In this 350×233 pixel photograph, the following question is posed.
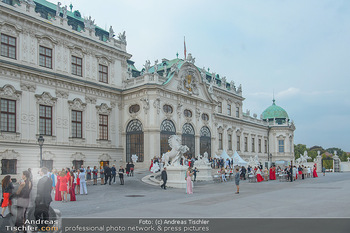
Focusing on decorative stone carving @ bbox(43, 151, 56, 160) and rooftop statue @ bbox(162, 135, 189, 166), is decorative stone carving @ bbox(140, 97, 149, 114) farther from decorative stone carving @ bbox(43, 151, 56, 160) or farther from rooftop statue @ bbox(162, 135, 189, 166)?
rooftop statue @ bbox(162, 135, 189, 166)

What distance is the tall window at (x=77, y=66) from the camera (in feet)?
118

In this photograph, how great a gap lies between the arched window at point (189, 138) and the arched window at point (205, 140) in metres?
2.08

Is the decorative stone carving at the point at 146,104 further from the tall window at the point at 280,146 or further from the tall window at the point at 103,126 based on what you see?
the tall window at the point at 280,146

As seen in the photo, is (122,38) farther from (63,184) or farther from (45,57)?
(63,184)

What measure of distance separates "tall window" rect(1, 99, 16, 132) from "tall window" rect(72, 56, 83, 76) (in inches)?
297

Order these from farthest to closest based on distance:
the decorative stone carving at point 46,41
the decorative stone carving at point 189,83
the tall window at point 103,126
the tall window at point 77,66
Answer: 1. the decorative stone carving at point 189,83
2. the tall window at point 103,126
3. the tall window at point 77,66
4. the decorative stone carving at point 46,41

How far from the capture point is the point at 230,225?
34.4ft

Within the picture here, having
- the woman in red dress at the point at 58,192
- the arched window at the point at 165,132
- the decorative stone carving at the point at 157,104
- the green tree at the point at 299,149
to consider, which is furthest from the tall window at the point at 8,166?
the green tree at the point at 299,149

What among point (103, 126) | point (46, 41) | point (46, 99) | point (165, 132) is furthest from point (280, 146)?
point (46, 41)

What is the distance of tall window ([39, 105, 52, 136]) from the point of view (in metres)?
32.3

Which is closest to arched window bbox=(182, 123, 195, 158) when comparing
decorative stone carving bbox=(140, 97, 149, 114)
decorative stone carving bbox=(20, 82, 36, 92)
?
decorative stone carving bbox=(140, 97, 149, 114)

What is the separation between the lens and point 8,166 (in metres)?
29.2

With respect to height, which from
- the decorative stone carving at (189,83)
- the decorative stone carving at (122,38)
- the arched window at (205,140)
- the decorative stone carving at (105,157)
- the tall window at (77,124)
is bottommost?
the decorative stone carving at (105,157)

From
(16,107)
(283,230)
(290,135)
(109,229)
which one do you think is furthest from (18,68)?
(290,135)
